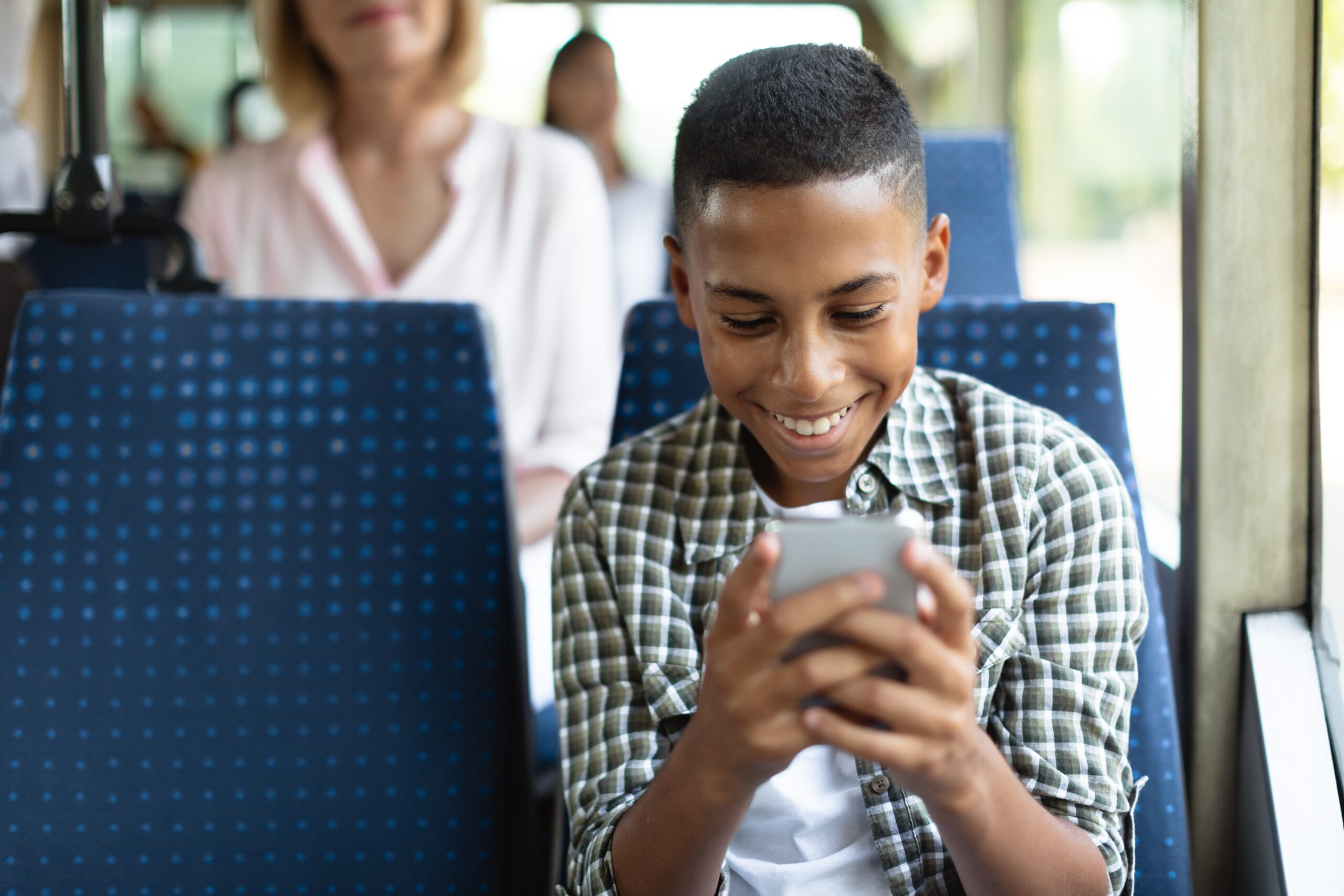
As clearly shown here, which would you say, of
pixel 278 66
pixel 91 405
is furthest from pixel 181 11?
pixel 91 405

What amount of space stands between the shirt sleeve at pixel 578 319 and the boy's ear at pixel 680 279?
1.89 ft

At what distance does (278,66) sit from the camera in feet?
5.98

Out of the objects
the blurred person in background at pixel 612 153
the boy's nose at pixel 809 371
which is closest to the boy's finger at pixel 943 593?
the boy's nose at pixel 809 371

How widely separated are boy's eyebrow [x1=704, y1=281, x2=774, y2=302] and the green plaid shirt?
0.64 feet

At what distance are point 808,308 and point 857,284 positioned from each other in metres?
0.04

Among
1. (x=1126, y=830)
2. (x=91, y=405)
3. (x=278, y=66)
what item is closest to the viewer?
(x=1126, y=830)

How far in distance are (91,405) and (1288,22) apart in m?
1.20

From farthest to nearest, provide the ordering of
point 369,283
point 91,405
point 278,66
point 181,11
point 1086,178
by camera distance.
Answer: point 181,11 → point 1086,178 → point 278,66 → point 369,283 → point 91,405

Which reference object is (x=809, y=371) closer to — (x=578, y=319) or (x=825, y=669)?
(x=825, y=669)

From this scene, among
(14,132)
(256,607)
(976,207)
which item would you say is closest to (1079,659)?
(256,607)

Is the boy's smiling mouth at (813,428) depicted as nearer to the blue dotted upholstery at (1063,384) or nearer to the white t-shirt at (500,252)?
the blue dotted upholstery at (1063,384)

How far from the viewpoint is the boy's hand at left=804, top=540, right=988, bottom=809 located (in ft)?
1.97

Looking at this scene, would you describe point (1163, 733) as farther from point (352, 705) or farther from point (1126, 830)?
point (352, 705)

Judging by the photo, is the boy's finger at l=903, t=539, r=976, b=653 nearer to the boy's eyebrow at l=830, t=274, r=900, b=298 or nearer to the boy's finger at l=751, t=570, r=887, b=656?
the boy's finger at l=751, t=570, r=887, b=656
